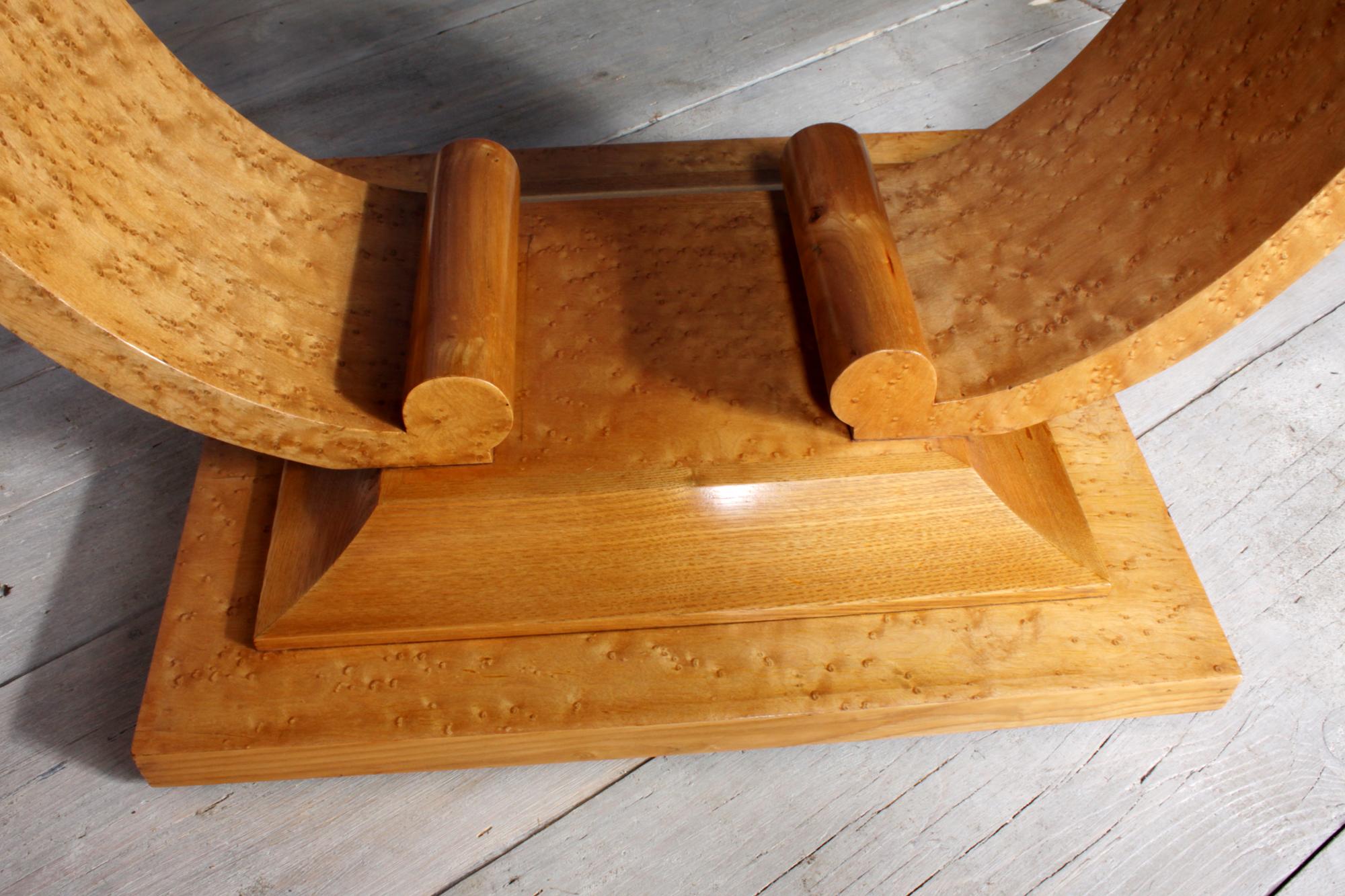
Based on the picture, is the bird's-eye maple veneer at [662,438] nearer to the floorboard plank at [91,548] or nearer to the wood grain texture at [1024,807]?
the wood grain texture at [1024,807]

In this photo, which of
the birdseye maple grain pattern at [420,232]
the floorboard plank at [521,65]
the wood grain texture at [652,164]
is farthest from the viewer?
the floorboard plank at [521,65]

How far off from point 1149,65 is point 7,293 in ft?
4.04

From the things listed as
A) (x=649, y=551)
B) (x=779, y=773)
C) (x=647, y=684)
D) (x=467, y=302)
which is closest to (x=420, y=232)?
(x=467, y=302)

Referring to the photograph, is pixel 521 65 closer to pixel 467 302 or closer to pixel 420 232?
pixel 420 232

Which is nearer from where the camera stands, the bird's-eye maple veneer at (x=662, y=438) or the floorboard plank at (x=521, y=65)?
the bird's-eye maple veneer at (x=662, y=438)

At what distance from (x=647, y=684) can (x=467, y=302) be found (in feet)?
1.46

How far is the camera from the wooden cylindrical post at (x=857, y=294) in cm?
114

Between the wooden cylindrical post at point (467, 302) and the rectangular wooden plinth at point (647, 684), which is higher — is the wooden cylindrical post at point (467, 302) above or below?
above

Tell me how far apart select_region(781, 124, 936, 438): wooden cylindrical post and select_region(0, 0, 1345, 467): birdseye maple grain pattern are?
0.06 metres

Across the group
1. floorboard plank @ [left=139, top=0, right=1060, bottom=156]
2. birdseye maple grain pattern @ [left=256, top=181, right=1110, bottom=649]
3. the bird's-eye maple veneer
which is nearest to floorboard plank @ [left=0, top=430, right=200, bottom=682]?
the bird's-eye maple veneer

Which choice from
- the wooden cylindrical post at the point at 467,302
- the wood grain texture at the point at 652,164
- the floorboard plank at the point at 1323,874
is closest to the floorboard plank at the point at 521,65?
the wood grain texture at the point at 652,164

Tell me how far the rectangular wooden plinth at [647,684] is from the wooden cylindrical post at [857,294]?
0.25 metres

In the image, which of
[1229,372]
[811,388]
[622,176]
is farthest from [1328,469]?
[622,176]

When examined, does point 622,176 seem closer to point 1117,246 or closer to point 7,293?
point 1117,246
